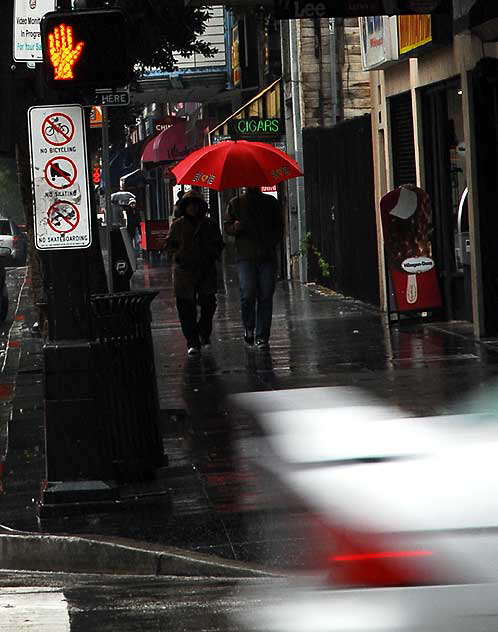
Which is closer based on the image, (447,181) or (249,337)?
(249,337)

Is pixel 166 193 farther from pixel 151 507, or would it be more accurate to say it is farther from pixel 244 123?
pixel 151 507

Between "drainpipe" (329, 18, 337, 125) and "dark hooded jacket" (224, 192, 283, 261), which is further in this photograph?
"drainpipe" (329, 18, 337, 125)

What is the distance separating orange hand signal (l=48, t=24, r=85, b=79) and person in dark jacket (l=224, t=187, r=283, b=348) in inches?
312

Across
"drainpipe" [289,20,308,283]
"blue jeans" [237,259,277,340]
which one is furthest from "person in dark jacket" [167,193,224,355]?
"drainpipe" [289,20,308,283]

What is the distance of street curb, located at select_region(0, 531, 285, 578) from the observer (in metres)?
7.11

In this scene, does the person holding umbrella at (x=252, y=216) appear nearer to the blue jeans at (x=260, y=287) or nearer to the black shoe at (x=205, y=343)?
the blue jeans at (x=260, y=287)

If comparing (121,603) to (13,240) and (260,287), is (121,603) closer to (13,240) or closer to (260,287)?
(260,287)

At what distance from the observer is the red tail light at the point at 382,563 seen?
357 cm

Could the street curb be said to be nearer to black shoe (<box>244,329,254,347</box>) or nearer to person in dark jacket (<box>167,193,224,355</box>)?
person in dark jacket (<box>167,193,224,355</box>)

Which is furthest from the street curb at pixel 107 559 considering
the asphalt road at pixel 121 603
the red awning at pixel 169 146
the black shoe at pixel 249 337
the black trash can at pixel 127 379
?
the red awning at pixel 169 146

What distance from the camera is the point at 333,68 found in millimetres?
25812

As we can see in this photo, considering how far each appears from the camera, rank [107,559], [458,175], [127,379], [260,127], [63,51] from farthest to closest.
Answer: [260,127] < [458,175] < [127,379] < [63,51] < [107,559]

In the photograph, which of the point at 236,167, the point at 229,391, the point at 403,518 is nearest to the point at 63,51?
the point at 229,391

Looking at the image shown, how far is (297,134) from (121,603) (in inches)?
832
